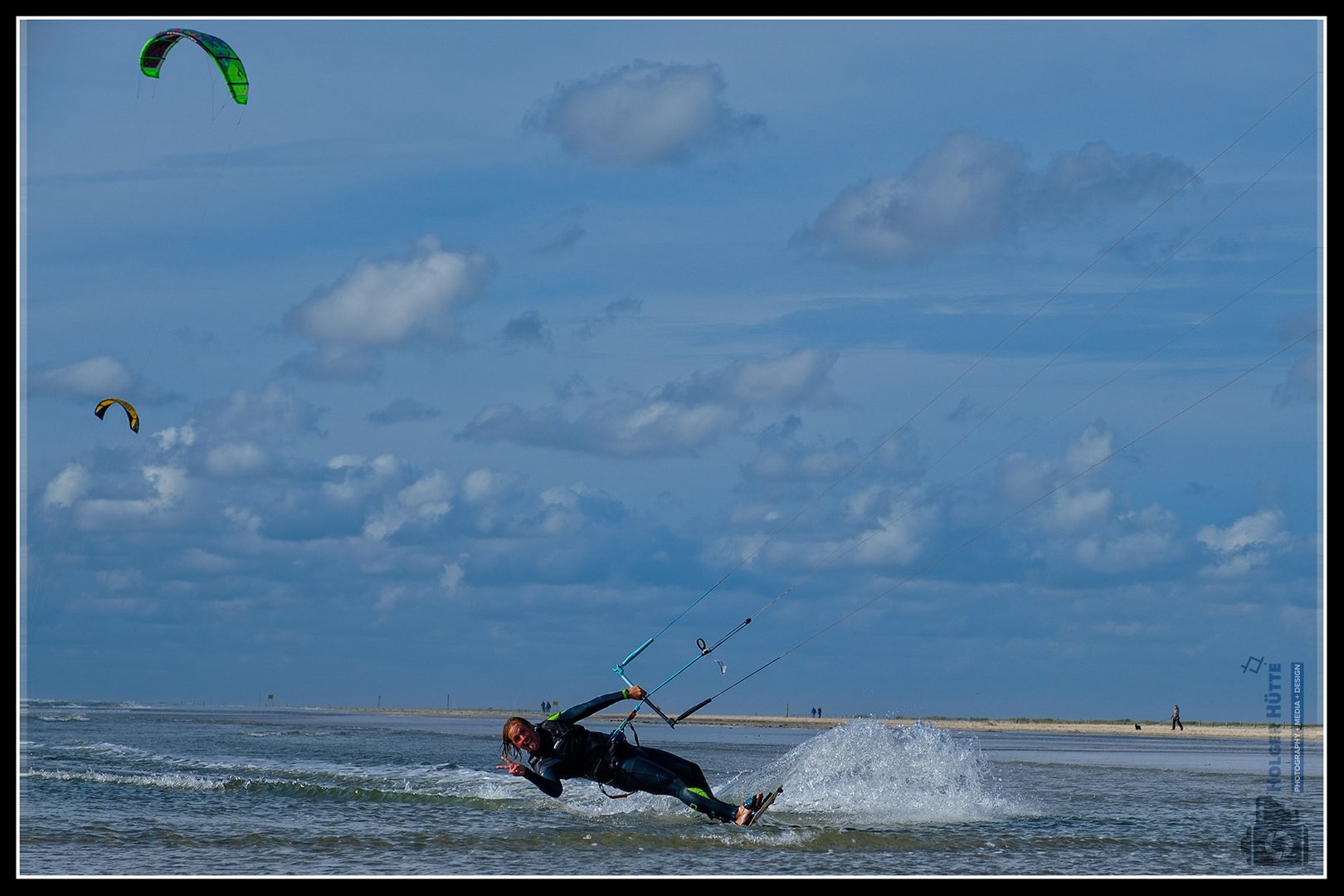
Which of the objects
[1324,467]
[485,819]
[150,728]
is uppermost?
[1324,467]

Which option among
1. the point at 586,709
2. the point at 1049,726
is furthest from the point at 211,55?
the point at 1049,726

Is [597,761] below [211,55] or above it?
below

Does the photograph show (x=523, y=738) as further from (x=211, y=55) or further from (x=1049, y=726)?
(x=1049, y=726)

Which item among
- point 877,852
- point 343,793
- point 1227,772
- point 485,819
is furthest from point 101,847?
point 1227,772

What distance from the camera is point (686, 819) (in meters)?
17.1

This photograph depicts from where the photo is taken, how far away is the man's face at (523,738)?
46.7 ft

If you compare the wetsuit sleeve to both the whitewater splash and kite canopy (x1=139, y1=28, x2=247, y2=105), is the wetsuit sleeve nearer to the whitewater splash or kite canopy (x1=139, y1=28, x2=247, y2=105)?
the whitewater splash

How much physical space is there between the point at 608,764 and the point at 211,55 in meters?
13.8

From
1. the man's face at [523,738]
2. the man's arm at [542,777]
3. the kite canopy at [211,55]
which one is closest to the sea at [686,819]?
the man's arm at [542,777]

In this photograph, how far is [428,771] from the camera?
2380 cm

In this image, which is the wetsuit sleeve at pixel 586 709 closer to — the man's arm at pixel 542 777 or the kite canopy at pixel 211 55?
the man's arm at pixel 542 777

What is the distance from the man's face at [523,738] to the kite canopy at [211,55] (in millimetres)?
12115
